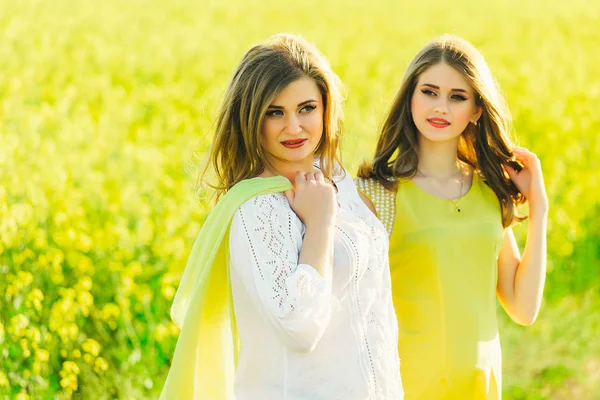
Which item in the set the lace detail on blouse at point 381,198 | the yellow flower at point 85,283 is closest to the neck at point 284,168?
the lace detail on blouse at point 381,198

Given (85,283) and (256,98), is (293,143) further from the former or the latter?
(85,283)

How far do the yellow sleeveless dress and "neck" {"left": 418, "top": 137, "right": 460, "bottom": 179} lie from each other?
0.15 metres

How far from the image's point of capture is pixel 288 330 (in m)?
2.41

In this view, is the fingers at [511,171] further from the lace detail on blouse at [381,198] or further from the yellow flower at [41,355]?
the yellow flower at [41,355]

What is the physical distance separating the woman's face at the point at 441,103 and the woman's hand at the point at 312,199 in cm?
66

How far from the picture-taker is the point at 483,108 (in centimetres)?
334

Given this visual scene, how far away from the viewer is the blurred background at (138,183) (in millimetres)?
4637

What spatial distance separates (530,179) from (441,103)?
41 centimetres

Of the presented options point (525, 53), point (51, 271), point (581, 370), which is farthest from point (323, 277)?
point (525, 53)

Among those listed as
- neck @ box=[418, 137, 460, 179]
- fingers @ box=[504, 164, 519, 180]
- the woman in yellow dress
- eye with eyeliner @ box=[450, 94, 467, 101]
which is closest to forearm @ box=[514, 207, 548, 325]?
the woman in yellow dress

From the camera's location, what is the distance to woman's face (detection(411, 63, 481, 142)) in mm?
3217

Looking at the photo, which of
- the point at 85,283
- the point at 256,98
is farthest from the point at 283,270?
the point at 85,283

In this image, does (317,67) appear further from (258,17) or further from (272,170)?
(258,17)

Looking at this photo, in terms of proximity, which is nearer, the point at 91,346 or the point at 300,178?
the point at 300,178
